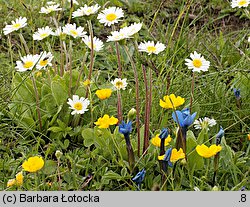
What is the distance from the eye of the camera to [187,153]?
1.89 metres

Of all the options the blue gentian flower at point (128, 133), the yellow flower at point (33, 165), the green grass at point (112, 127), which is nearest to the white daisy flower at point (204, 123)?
the green grass at point (112, 127)

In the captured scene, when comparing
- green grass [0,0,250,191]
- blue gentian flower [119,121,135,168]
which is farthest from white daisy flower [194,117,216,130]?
blue gentian flower [119,121,135,168]

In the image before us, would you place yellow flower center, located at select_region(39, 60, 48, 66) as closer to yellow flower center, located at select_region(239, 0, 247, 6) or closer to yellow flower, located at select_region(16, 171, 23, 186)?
yellow flower, located at select_region(16, 171, 23, 186)

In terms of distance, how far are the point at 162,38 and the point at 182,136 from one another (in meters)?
1.11

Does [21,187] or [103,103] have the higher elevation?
[103,103]

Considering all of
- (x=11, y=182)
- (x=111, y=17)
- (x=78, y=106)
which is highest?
(x=111, y=17)

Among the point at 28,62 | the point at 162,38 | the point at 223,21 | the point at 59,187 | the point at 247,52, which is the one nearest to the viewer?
the point at 59,187

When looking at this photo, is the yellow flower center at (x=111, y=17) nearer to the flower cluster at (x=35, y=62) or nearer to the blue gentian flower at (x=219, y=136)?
the flower cluster at (x=35, y=62)

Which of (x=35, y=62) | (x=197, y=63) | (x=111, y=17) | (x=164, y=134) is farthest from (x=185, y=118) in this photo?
(x=35, y=62)

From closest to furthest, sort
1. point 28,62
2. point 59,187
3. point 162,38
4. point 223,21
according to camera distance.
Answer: point 59,187
point 28,62
point 162,38
point 223,21

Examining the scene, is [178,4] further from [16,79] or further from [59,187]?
[59,187]

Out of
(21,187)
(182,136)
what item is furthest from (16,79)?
(182,136)

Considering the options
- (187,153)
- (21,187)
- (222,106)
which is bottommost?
(21,187)

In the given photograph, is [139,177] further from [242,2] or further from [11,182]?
[242,2]
